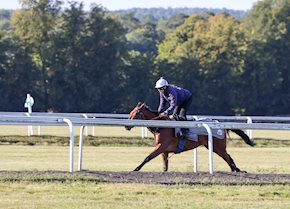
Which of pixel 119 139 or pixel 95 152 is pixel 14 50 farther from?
pixel 95 152

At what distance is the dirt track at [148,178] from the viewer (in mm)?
14375

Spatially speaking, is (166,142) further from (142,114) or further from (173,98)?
(142,114)

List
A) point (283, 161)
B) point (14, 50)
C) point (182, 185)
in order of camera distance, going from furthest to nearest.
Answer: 1. point (14, 50)
2. point (283, 161)
3. point (182, 185)

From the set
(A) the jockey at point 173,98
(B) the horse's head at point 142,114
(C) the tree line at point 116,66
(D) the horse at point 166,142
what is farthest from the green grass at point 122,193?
(C) the tree line at point 116,66

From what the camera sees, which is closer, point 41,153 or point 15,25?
point 41,153

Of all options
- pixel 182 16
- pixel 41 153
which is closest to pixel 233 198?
pixel 41 153

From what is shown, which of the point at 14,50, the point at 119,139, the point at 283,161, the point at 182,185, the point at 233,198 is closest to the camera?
the point at 233,198

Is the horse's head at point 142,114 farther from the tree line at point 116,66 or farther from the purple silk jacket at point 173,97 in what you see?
the tree line at point 116,66

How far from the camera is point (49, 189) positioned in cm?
1338

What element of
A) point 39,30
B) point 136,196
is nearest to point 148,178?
point 136,196

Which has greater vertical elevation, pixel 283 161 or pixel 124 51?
pixel 124 51

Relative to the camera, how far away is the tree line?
57.1 meters

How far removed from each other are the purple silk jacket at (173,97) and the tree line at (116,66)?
1497 inches

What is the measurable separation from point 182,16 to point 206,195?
150 meters
